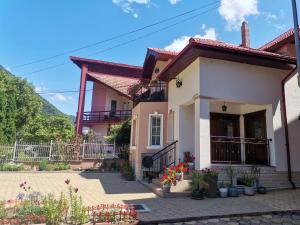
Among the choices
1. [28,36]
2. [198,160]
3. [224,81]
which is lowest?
[198,160]

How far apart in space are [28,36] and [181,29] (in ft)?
33.4

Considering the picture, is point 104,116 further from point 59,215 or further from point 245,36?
point 59,215

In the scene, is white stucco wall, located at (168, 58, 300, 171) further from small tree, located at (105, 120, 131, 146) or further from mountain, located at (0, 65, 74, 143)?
mountain, located at (0, 65, 74, 143)

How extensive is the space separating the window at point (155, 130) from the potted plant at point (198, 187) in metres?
4.15

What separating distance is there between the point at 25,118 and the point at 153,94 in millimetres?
17677

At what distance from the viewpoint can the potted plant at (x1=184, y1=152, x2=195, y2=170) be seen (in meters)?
8.30

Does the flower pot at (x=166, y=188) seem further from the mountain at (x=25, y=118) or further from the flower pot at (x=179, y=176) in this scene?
the mountain at (x=25, y=118)

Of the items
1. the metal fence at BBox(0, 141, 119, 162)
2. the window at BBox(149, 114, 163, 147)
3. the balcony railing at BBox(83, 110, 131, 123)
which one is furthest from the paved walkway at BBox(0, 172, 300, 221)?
the balcony railing at BBox(83, 110, 131, 123)

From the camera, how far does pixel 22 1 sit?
12.3 m

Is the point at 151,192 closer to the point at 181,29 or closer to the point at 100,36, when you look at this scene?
the point at 181,29

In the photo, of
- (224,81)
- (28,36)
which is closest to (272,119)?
(224,81)

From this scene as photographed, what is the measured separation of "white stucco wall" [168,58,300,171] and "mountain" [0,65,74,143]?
41.2 ft

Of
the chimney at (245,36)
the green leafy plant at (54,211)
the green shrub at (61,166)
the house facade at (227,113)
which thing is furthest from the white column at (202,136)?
the green shrub at (61,166)

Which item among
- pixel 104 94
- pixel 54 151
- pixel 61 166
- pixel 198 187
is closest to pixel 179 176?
pixel 198 187
